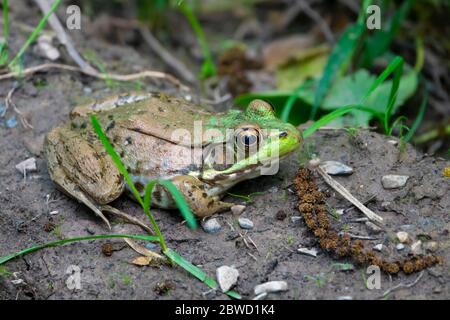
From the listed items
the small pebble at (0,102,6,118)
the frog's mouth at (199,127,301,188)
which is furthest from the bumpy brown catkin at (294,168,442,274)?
the small pebble at (0,102,6,118)

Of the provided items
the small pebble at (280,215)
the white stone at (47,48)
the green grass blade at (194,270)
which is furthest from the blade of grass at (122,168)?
the white stone at (47,48)

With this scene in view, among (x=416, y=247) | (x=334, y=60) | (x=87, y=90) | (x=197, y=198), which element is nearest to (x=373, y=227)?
(x=416, y=247)

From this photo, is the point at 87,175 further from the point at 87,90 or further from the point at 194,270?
the point at 87,90

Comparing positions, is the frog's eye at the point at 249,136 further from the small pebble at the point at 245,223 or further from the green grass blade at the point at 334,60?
the green grass blade at the point at 334,60

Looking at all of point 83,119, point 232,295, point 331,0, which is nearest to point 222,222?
point 232,295

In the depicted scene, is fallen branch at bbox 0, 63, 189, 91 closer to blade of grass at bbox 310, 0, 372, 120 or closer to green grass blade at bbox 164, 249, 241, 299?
blade of grass at bbox 310, 0, 372, 120

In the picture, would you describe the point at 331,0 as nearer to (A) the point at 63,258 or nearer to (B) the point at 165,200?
(B) the point at 165,200

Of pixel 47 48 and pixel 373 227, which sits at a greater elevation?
pixel 47 48
